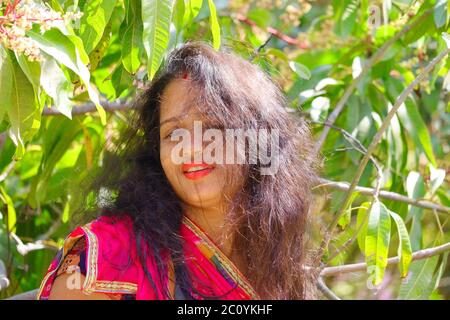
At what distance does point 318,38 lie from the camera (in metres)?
2.91

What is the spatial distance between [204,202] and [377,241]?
36cm

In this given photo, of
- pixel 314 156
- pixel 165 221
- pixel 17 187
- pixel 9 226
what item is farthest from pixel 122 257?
pixel 17 187

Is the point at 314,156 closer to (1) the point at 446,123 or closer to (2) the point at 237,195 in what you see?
(2) the point at 237,195

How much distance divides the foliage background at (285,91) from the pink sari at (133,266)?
0.19 metres

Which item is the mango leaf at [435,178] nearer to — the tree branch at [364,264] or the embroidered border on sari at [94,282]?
the tree branch at [364,264]

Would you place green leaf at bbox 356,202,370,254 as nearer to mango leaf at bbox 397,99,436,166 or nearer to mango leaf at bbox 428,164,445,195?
mango leaf at bbox 428,164,445,195

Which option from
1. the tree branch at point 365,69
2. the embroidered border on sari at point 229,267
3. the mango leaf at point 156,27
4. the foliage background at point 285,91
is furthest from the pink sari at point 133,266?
the tree branch at point 365,69

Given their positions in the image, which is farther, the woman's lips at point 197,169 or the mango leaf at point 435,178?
the mango leaf at point 435,178

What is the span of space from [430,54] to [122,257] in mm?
1464

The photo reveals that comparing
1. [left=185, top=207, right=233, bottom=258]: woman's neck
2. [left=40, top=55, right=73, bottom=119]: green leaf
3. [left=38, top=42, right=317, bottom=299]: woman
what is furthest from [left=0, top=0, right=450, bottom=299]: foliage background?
[left=185, top=207, right=233, bottom=258]: woman's neck

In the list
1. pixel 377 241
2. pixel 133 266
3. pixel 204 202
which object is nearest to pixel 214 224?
pixel 204 202

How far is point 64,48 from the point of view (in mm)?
1481

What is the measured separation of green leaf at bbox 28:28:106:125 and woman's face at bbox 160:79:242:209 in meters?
0.22

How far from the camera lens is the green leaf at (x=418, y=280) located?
2000 mm
